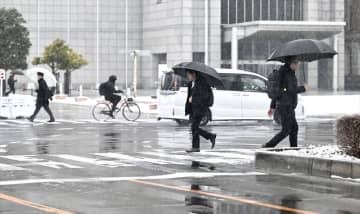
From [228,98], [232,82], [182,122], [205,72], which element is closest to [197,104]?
[205,72]

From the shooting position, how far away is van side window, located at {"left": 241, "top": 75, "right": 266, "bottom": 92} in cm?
2751

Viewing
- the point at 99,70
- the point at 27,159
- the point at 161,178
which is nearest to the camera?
the point at 161,178

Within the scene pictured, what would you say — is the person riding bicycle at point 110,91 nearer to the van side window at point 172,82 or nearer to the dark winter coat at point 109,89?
the dark winter coat at point 109,89

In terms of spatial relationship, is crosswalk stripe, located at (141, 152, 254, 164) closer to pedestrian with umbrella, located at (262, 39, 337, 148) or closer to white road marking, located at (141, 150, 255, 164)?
white road marking, located at (141, 150, 255, 164)

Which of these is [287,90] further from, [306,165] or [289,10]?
[289,10]

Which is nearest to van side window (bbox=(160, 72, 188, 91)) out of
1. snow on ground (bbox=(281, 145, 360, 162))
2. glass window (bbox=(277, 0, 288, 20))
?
snow on ground (bbox=(281, 145, 360, 162))

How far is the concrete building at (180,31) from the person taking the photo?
7175 cm

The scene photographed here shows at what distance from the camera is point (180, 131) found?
24.3 metres

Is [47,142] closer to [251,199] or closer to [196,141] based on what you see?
[196,141]

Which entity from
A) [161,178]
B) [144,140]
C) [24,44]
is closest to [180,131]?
[144,140]

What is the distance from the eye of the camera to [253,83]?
90.6 feet

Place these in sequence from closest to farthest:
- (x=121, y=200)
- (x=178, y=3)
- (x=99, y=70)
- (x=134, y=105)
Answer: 1. (x=121, y=200)
2. (x=134, y=105)
3. (x=178, y=3)
4. (x=99, y=70)

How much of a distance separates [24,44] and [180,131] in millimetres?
42164

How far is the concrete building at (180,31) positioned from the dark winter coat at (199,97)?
47.8 m
